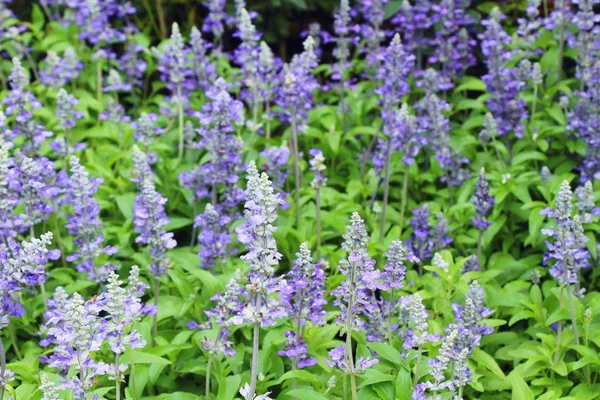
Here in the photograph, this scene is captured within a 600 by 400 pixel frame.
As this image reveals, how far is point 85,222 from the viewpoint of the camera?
18.6 ft

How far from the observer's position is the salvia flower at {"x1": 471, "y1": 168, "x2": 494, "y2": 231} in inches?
235

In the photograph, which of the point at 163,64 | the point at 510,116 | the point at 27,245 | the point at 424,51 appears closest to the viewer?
the point at 27,245

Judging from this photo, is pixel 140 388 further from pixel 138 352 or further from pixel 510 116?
pixel 510 116

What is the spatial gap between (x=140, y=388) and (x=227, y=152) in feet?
6.25

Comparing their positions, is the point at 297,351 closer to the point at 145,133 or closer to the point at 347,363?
the point at 347,363

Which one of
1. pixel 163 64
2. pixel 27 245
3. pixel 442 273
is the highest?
pixel 163 64

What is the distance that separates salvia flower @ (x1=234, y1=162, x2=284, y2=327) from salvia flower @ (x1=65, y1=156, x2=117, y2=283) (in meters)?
1.61

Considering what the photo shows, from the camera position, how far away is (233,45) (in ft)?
32.9

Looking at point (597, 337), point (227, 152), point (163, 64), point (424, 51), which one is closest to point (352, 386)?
point (597, 337)

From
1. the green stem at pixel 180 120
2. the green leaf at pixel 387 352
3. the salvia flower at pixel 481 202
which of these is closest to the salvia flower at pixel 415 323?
the green leaf at pixel 387 352

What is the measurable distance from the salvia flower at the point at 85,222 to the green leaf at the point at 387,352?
2.00 m

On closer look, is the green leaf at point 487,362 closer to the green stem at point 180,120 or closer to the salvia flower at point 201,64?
the green stem at point 180,120

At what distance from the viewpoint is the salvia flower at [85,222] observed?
5523 mm

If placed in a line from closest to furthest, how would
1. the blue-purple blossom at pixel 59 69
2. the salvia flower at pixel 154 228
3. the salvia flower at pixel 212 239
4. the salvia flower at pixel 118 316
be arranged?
the salvia flower at pixel 118 316 → the salvia flower at pixel 154 228 → the salvia flower at pixel 212 239 → the blue-purple blossom at pixel 59 69
